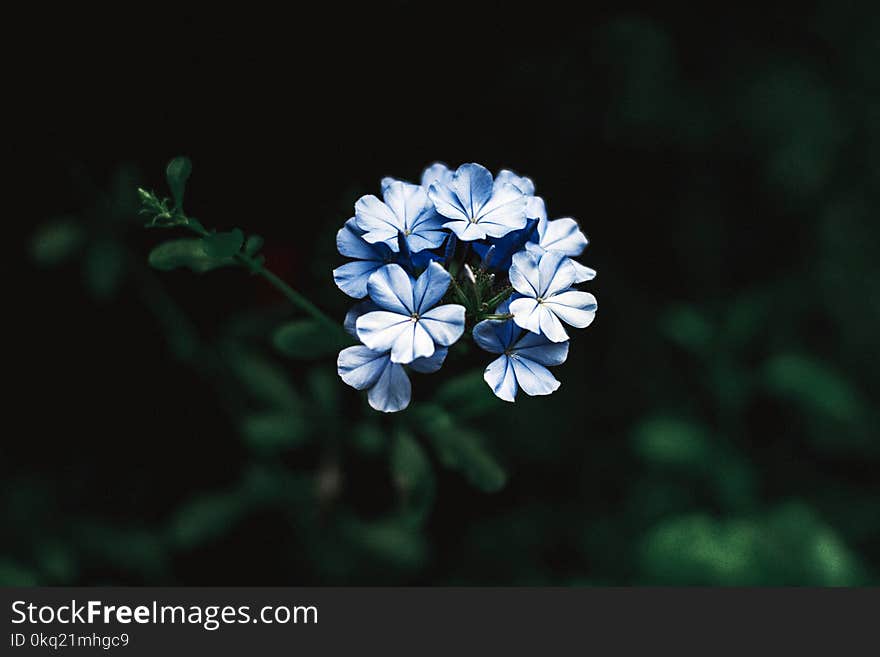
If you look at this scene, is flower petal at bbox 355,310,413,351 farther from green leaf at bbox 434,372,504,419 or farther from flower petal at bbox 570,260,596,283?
green leaf at bbox 434,372,504,419

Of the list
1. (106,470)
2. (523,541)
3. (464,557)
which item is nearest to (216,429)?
(106,470)

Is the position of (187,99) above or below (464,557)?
above

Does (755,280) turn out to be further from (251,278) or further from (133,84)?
(133,84)

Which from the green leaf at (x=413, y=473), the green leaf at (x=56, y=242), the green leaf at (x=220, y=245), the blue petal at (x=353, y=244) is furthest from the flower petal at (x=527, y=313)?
the green leaf at (x=56, y=242)

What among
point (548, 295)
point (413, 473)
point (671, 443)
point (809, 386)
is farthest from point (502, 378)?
point (809, 386)

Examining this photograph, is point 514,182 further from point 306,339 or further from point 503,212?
point 306,339

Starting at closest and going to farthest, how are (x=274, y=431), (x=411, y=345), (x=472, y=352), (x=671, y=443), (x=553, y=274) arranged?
(x=411, y=345), (x=553, y=274), (x=472, y=352), (x=274, y=431), (x=671, y=443)

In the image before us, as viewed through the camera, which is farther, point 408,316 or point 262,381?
point 262,381
